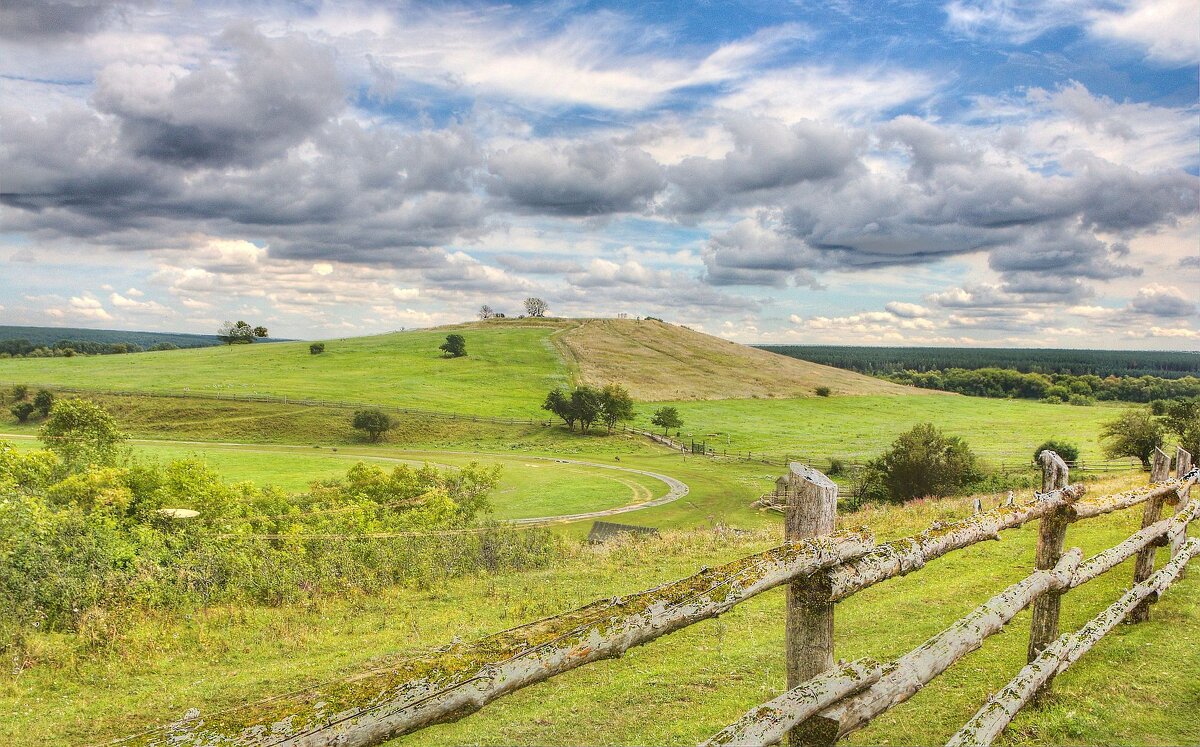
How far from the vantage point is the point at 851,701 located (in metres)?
3.98

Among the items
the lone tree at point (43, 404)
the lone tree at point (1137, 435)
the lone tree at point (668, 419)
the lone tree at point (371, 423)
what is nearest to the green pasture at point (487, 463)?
the lone tree at point (371, 423)

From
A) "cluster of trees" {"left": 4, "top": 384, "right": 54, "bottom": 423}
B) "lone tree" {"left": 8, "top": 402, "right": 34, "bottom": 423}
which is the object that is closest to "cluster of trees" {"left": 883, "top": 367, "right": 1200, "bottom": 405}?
"cluster of trees" {"left": 4, "top": 384, "right": 54, "bottom": 423}

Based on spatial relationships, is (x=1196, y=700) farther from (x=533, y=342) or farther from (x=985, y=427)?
(x=533, y=342)

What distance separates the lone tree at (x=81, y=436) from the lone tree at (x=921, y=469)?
49882mm

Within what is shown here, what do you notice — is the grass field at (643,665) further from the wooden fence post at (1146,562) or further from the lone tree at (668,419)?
the lone tree at (668,419)

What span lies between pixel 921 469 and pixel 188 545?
43207 millimetres

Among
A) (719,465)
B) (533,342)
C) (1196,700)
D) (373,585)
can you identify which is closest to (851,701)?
(1196,700)

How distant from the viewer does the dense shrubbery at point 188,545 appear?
13.8 meters

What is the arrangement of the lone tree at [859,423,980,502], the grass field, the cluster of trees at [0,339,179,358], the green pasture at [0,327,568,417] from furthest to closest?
the cluster of trees at [0,339,179,358]
the green pasture at [0,327,568,417]
the lone tree at [859,423,980,502]
the grass field

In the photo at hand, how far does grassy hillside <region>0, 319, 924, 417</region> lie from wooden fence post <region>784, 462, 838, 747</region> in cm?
→ 8994

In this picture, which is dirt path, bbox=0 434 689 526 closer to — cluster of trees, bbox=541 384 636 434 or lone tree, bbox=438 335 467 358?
cluster of trees, bbox=541 384 636 434

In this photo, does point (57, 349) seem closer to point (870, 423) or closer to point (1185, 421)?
point (870, 423)

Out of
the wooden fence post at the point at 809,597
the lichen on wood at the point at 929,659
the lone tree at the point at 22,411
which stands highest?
the wooden fence post at the point at 809,597

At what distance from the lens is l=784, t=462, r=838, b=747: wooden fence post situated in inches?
162
